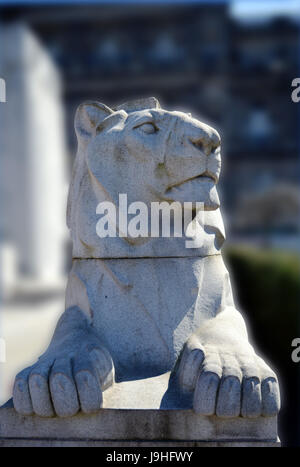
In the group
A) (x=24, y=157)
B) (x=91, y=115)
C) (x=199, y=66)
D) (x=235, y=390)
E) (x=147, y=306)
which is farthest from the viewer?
(x=199, y=66)

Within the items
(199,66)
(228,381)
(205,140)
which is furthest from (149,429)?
(199,66)

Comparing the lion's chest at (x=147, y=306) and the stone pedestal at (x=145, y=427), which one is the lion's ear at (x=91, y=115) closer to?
the lion's chest at (x=147, y=306)

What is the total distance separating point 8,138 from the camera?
13.9 metres

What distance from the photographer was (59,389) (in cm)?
218

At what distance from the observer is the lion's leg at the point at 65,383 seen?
2188mm

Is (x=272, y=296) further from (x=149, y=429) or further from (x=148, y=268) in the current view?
(x=149, y=429)

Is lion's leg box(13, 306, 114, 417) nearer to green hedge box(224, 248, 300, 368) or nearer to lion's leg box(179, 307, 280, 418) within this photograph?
lion's leg box(179, 307, 280, 418)

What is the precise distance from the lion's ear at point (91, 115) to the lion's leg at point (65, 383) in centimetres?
84

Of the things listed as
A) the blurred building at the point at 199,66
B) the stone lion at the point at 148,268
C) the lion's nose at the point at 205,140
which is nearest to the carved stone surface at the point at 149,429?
the stone lion at the point at 148,268

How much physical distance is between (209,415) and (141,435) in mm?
239

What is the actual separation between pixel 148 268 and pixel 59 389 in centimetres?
54

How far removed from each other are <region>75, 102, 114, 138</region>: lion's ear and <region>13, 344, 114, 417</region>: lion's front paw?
0.89 metres

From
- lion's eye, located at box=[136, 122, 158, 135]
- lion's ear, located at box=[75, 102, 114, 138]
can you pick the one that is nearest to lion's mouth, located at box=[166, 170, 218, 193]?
lion's eye, located at box=[136, 122, 158, 135]

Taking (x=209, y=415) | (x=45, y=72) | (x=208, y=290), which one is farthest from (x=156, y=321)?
(x=45, y=72)
